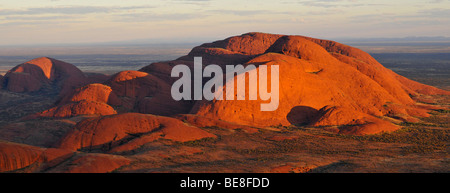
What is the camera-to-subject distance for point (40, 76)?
52406 millimetres

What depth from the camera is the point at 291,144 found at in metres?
21.2

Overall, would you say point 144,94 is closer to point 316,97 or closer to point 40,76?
point 316,97

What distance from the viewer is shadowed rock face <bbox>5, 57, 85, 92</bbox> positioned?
48.8 m

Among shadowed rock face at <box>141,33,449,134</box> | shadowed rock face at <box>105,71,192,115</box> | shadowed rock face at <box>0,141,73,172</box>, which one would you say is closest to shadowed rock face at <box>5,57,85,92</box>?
shadowed rock face at <box>105,71,192,115</box>

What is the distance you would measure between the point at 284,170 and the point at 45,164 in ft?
32.1

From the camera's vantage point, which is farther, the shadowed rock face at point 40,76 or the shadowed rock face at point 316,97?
the shadowed rock face at point 40,76

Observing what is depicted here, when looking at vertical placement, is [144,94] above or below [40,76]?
below

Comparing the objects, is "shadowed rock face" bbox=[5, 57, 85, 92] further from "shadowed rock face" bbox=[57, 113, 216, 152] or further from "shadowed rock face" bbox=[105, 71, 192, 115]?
"shadowed rock face" bbox=[57, 113, 216, 152]

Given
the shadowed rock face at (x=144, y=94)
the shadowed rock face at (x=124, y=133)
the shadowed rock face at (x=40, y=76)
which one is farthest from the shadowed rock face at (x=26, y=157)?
the shadowed rock face at (x=40, y=76)

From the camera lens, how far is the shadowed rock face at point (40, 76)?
48.8 metres

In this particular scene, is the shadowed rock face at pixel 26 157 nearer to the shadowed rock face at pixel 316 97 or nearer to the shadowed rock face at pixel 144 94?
the shadowed rock face at pixel 316 97

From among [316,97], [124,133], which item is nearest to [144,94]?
[124,133]

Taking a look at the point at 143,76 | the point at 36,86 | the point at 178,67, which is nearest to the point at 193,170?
Answer: the point at 143,76
